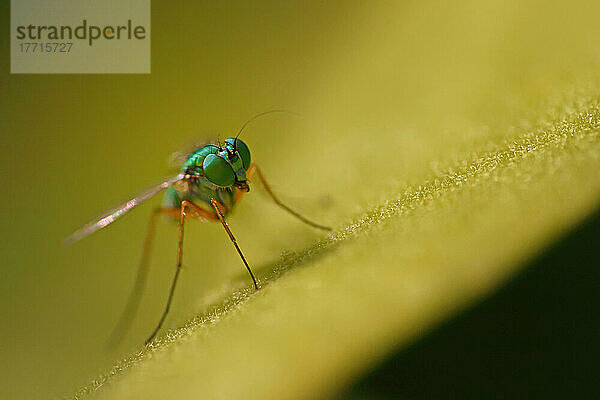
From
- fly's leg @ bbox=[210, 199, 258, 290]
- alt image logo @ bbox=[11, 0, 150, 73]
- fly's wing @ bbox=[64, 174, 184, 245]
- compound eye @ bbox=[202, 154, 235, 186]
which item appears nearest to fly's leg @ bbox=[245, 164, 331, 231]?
compound eye @ bbox=[202, 154, 235, 186]

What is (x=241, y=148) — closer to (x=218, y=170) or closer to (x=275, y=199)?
(x=218, y=170)

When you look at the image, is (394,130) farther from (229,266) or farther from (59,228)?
(59,228)

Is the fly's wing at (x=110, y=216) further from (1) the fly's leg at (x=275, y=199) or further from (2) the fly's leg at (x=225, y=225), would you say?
(1) the fly's leg at (x=275, y=199)

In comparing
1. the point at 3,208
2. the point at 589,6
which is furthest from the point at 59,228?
the point at 589,6

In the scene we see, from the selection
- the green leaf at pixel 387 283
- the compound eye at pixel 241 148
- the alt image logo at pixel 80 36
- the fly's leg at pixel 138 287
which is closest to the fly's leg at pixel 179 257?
the fly's leg at pixel 138 287

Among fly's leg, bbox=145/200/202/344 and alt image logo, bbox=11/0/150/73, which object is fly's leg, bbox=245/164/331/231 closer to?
fly's leg, bbox=145/200/202/344

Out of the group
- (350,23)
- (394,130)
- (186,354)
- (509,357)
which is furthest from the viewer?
(350,23)
